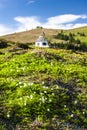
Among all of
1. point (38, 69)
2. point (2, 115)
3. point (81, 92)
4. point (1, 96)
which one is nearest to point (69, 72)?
point (38, 69)

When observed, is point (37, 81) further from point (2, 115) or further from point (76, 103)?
point (2, 115)

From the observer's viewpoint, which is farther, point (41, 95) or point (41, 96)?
point (41, 95)

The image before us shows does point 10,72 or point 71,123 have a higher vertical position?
point 10,72

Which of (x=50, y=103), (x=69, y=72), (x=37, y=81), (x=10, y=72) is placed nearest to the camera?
(x=50, y=103)

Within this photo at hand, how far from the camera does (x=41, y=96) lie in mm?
18141

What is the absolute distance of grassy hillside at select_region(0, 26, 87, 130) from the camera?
16.4 metres

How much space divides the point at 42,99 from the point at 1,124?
117 inches

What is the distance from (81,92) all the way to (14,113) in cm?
571

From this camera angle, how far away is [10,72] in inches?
896

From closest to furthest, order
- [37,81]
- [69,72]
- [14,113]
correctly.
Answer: [14,113], [37,81], [69,72]

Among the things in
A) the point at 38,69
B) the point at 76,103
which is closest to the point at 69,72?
the point at 38,69

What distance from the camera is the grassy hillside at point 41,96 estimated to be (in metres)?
16.4

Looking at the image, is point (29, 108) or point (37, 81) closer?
point (29, 108)

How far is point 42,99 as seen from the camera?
1775 cm
